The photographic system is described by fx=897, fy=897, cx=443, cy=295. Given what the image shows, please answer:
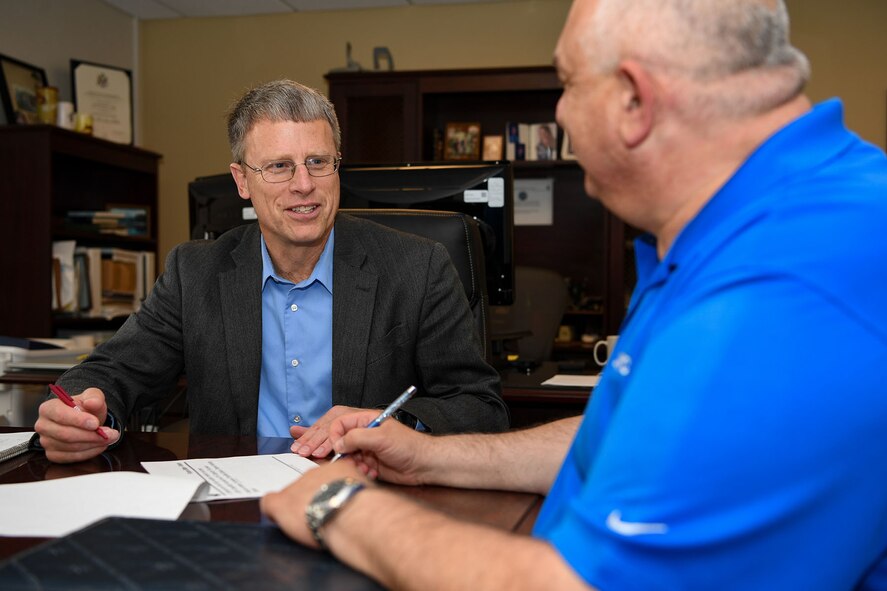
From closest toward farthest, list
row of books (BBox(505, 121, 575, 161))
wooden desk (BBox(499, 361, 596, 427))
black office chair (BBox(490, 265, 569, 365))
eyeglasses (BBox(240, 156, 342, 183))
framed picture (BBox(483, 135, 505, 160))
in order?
eyeglasses (BBox(240, 156, 342, 183)) < wooden desk (BBox(499, 361, 596, 427)) < black office chair (BBox(490, 265, 569, 365)) < row of books (BBox(505, 121, 575, 161)) < framed picture (BBox(483, 135, 505, 160))

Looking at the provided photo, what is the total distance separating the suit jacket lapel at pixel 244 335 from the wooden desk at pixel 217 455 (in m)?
0.35

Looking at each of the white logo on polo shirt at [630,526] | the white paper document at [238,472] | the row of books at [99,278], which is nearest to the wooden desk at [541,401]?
the white paper document at [238,472]

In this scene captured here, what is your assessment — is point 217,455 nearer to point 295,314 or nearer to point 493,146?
point 295,314

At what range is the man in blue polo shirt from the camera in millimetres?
596

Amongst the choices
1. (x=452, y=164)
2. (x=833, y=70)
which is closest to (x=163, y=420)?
(x=452, y=164)

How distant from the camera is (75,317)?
190 inches

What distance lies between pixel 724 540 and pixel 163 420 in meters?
2.98

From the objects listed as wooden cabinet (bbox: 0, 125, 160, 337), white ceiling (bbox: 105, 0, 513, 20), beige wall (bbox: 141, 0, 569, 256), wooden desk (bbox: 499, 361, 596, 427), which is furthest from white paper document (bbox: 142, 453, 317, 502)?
white ceiling (bbox: 105, 0, 513, 20)

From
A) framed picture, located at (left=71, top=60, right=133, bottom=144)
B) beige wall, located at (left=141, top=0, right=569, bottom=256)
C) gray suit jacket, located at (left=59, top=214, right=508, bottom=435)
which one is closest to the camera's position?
gray suit jacket, located at (left=59, top=214, right=508, bottom=435)

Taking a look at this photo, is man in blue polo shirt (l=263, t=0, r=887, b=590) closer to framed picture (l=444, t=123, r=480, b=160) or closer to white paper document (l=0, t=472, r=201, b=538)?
white paper document (l=0, t=472, r=201, b=538)

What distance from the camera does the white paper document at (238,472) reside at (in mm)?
1062

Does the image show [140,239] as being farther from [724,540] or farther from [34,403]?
[724,540]

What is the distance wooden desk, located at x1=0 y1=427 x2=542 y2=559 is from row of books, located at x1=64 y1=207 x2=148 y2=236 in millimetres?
3669

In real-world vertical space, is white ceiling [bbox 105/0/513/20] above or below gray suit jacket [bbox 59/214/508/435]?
above
